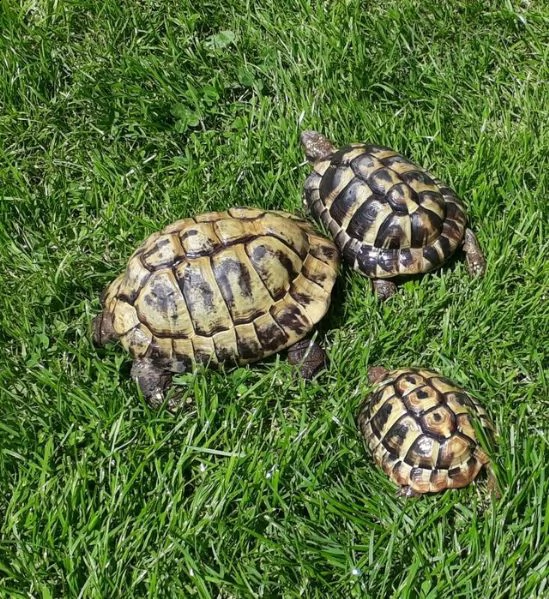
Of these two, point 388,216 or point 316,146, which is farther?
point 316,146

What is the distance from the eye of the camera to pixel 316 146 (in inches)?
184

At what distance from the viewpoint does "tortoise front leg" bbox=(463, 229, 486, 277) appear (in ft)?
14.0

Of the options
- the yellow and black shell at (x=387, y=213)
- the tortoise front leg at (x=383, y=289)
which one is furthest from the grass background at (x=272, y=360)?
the yellow and black shell at (x=387, y=213)

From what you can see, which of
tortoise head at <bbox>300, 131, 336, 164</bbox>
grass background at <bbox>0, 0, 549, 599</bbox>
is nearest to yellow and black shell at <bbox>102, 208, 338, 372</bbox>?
grass background at <bbox>0, 0, 549, 599</bbox>

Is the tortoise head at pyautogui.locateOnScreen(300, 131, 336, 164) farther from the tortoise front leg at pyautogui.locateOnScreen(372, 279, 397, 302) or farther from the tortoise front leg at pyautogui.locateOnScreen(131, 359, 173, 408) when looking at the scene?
the tortoise front leg at pyautogui.locateOnScreen(131, 359, 173, 408)

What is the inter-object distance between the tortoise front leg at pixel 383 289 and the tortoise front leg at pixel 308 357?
1.79 feet

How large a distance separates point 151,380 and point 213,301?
57 centimetres

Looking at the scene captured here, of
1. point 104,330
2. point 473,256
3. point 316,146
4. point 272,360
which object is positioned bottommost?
point 272,360

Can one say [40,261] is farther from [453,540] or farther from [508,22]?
[508,22]

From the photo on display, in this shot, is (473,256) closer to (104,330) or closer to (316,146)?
(316,146)

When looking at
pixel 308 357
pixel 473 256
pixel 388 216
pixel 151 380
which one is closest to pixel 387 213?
pixel 388 216

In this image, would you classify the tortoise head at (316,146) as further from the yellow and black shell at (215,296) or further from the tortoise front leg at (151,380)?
the tortoise front leg at (151,380)

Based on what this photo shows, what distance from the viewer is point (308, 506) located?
3467mm

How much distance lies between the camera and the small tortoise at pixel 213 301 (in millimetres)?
3828
